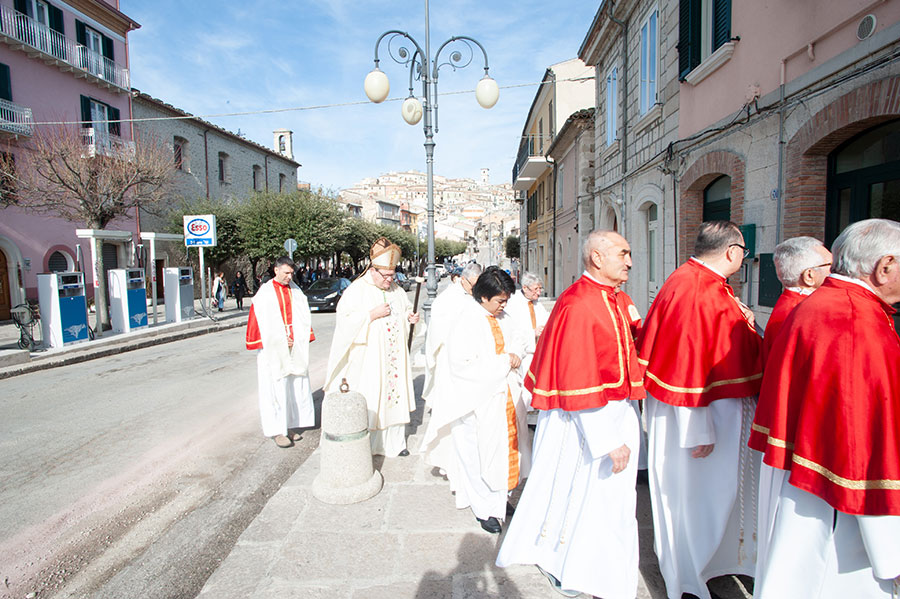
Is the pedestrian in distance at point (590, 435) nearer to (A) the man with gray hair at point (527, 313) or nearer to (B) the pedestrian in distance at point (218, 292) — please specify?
(A) the man with gray hair at point (527, 313)

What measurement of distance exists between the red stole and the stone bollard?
160cm

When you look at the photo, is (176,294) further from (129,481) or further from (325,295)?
(129,481)

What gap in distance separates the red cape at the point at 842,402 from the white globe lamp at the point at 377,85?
8.25m

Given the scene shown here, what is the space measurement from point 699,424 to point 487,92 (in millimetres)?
7944

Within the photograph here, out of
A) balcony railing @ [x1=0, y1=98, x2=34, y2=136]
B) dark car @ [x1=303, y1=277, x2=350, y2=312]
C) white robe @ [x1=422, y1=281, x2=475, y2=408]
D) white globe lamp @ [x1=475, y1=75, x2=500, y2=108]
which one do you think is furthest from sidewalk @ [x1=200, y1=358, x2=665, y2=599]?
balcony railing @ [x1=0, y1=98, x2=34, y2=136]

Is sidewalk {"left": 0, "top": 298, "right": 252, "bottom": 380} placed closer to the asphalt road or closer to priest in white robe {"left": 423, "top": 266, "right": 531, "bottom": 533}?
the asphalt road

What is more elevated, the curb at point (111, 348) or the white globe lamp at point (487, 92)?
the white globe lamp at point (487, 92)

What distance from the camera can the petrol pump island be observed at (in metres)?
11.9

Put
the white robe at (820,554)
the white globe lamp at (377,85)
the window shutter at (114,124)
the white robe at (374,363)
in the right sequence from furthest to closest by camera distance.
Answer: the window shutter at (114,124)
the white globe lamp at (377,85)
the white robe at (374,363)
the white robe at (820,554)

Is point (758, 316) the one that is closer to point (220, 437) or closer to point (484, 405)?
point (484, 405)

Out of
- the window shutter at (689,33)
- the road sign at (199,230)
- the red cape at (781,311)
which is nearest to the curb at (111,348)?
the road sign at (199,230)

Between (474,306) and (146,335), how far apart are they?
13.5 meters

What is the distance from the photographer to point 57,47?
68.1 ft

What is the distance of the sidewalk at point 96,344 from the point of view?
1015 cm
